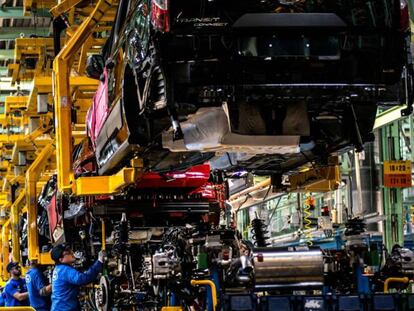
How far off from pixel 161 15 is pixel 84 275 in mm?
4570

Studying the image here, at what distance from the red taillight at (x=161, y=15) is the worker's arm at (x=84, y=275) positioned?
4.37 metres

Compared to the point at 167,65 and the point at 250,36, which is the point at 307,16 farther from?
the point at 167,65

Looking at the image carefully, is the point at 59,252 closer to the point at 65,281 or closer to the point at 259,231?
the point at 65,281

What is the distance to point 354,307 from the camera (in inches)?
270

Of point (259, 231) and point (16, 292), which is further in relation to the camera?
point (16, 292)

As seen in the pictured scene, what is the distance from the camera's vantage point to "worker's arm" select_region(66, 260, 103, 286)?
9.85m

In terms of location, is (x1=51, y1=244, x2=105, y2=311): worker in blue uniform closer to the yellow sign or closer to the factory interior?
the factory interior

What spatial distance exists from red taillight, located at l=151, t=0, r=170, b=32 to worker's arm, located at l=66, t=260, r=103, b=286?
14.3 ft

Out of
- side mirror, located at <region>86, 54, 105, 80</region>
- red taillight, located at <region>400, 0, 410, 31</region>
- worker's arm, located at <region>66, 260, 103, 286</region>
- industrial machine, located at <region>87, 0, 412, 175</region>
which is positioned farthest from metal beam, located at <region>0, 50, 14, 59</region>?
red taillight, located at <region>400, 0, 410, 31</region>

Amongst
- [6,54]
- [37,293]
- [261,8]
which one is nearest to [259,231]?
[37,293]

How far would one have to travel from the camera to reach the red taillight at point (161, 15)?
6.02 meters

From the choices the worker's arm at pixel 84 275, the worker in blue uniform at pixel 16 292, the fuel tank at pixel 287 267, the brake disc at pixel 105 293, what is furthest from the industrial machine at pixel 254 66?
the worker in blue uniform at pixel 16 292

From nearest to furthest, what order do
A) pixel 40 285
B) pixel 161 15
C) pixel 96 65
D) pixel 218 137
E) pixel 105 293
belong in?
pixel 161 15
pixel 218 137
pixel 96 65
pixel 105 293
pixel 40 285

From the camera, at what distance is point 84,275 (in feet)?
32.5
